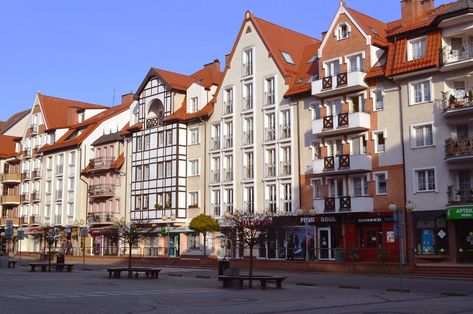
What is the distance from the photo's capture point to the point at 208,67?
60312mm

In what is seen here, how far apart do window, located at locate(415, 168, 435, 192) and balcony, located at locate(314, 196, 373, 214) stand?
3.34 m

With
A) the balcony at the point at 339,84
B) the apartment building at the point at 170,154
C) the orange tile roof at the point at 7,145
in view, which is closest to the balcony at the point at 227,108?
the apartment building at the point at 170,154

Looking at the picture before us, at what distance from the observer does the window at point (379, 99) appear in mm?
41213

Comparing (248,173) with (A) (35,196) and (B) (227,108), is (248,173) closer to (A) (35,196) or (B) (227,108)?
(B) (227,108)

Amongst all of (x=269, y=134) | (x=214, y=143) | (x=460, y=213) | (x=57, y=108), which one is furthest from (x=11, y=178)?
(x=460, y=213)

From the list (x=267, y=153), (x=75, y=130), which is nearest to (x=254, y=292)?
(x=267, y=153)

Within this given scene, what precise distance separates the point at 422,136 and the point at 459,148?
3150 millimetres

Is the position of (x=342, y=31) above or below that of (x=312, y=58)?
above

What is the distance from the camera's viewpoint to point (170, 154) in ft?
181

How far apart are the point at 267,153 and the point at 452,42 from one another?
1591 centimetres

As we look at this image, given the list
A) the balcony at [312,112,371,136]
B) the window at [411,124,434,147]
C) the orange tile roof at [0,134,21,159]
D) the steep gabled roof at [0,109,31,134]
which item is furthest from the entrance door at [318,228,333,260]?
the steep gabled roof at [0,109,31,134]

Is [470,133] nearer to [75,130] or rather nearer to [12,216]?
[75,130]

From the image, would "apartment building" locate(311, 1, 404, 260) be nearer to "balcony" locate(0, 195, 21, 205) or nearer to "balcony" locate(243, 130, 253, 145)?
"balcony" locate(243, 130, 253, 145)

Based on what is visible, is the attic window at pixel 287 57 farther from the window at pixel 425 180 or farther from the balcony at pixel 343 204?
the window at pixel 425 180
